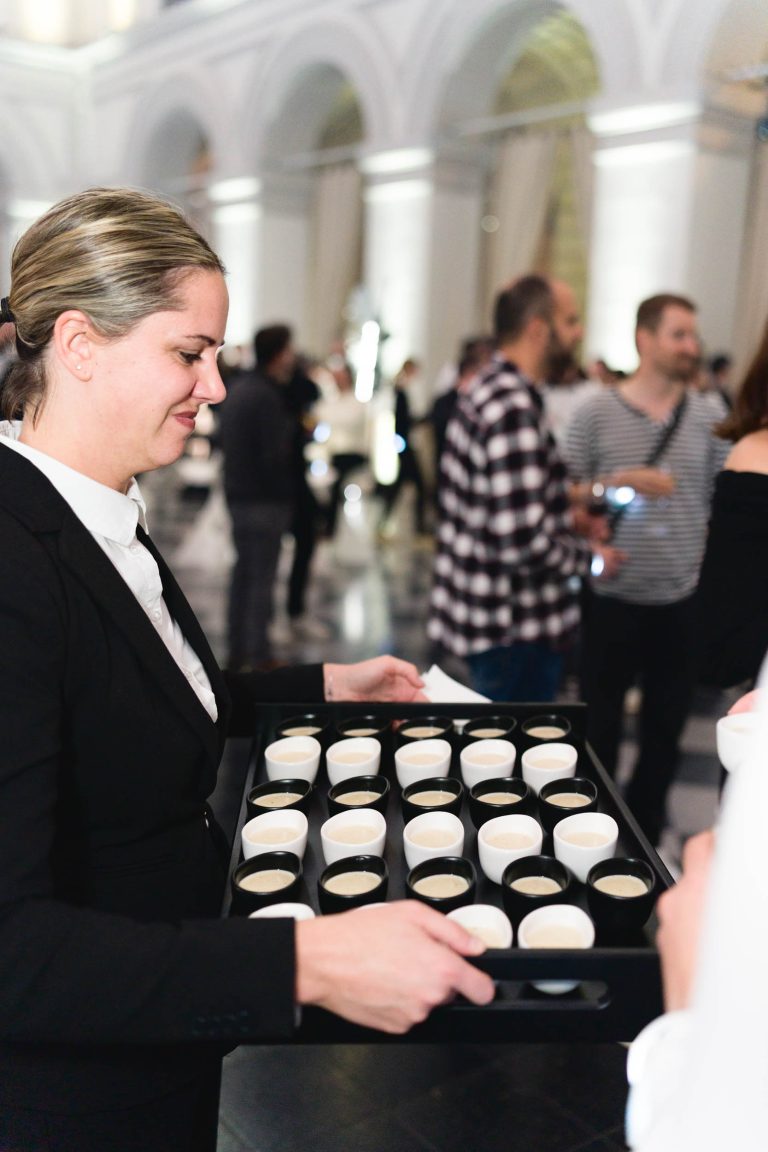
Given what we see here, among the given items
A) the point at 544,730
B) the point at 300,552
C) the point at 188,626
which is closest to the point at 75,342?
the point at 188,626

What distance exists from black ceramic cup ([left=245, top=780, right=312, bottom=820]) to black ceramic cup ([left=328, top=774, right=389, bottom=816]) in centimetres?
4

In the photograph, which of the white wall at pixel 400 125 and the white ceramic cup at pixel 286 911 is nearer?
the white ceramic cup at pixel 286 911

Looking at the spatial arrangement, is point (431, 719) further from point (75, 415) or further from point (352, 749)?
point (75, 415)

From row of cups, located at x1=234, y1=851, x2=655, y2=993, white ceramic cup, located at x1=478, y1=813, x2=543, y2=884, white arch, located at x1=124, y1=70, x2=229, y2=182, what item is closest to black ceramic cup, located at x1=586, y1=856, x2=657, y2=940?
row of cups, located at x1=234, y1=851, x2=655, y2=993

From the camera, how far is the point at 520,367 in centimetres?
333

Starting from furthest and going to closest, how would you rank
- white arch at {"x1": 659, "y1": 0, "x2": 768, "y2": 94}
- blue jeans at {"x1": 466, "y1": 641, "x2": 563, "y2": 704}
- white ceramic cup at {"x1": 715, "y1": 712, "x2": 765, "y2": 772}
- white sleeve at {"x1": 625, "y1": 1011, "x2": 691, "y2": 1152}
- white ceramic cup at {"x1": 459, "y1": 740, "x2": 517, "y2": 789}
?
white arch at {"x1": 659, "y1": 0, "x2": 768, "y2": 94} → blue jeans at {"x1": 466, "y1": 641, "x2": 563, "y2": 704} → white ceramic cup at {"x1": 459, "y1": 740, "x2": 517, "y2": 789} → white ceramic cup at {"x1": 715, "y1": 712, "x2": 765, "y2": 772} → white sleeve at {"x1": 625, "y1": 1011, "x2": 691, "y2": 1152}

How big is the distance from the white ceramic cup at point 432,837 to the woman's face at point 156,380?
1.87ft

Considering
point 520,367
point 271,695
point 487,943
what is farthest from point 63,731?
point 520,367

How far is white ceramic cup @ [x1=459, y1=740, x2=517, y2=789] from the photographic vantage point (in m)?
1.54

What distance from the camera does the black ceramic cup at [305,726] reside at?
5.62 ft

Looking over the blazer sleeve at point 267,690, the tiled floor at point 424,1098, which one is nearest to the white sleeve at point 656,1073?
the blazer sleeve at point 267,690

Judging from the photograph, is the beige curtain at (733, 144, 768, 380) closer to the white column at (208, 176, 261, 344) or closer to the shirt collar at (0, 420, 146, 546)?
the white column at (208, 176, 261, 344)

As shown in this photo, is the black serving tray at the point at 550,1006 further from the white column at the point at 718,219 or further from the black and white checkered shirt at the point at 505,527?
the white column at the point at 718,219

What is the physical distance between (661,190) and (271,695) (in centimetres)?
815
